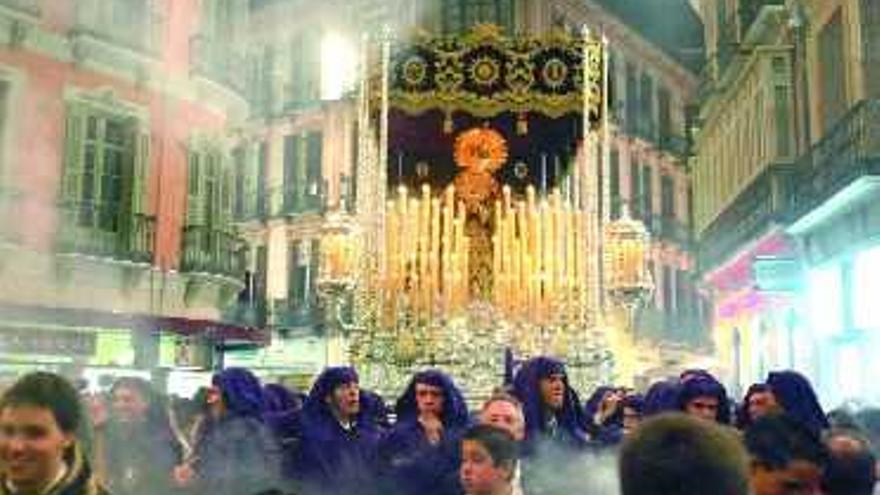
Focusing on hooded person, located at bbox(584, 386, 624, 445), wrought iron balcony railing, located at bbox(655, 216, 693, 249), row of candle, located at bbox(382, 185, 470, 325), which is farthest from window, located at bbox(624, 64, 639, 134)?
hooded person, located at bbox(584, 386, 624, 445)

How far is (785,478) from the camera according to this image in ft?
9.46

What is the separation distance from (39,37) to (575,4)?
65.6 feet

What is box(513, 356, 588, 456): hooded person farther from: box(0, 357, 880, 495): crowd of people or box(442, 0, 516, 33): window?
box(442, 0, 516, 33): window

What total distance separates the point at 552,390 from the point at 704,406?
49.1 inches

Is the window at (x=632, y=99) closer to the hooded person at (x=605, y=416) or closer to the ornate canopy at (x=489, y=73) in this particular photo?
the ornate canopy at (x=489, y=73)

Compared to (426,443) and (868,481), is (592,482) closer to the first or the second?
(426,443)

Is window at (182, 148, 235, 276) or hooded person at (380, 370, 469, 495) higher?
window at (182, 148, 235, 276)

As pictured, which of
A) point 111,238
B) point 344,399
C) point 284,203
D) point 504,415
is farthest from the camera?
point 284,203

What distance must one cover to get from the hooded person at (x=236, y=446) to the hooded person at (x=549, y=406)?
1.58 m

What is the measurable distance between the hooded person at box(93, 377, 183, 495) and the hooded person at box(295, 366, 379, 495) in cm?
99

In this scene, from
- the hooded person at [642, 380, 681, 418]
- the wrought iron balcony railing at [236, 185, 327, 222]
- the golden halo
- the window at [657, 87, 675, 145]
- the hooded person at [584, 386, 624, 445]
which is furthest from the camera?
the window at [657, 87, 675, 145]

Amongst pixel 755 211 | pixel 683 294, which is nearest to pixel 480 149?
pixel 755 211

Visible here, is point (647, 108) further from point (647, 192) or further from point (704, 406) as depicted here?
point (704, 406)

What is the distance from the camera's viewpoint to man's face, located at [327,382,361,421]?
6.48 m
